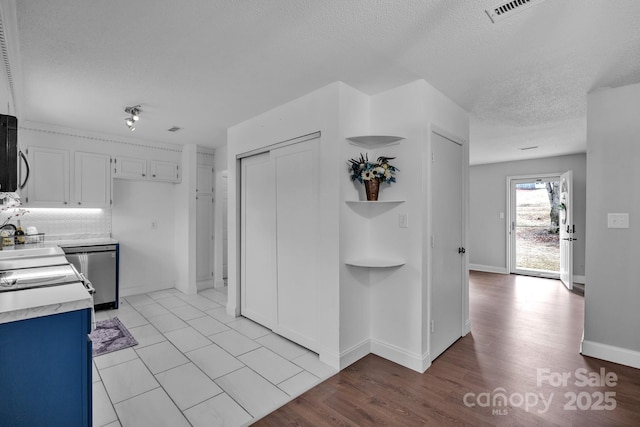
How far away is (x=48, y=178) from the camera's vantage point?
4.00 m

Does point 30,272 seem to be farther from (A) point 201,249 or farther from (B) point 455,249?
(B) point 455,249

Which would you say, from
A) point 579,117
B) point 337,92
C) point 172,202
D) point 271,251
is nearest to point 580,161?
point 579,117

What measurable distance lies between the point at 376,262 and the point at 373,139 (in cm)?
108

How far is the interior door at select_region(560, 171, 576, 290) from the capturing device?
516 cm

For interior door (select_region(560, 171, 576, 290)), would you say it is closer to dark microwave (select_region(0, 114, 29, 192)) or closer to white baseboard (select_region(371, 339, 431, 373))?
white baseboard (select_region(371, 339, 431, 373))

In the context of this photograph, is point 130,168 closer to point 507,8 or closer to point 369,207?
point 369,207

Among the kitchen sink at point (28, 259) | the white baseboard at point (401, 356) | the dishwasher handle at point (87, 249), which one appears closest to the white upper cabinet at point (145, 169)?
the dishwasher handle at point (87, 249)

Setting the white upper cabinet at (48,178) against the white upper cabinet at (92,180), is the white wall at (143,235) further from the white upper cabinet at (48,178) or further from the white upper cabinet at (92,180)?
the white upper cabinet at (48,178)

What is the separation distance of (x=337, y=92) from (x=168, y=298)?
3.95m

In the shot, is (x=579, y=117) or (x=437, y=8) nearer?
(x=437, y=8)

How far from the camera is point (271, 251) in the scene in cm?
345

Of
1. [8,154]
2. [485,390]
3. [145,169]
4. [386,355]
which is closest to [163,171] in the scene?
[145,169]

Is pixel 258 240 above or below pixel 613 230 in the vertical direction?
below

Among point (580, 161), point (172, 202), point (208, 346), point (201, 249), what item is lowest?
point (208, 346)
